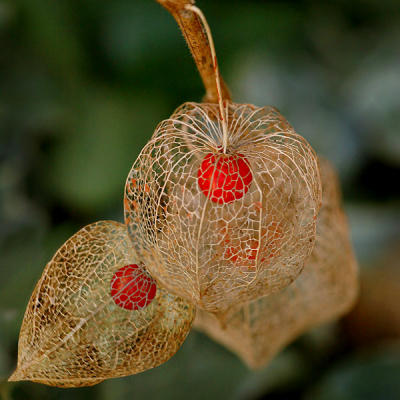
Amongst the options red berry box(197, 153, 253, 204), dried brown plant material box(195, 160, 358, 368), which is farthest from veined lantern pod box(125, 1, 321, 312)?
dried brown plant material box(195, 160, 358, 368)

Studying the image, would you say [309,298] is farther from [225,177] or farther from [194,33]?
[194,33]

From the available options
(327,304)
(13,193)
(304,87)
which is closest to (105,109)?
(13,193)

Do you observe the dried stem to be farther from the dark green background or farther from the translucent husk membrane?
the dark green background

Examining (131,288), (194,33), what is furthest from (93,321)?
(194,33)

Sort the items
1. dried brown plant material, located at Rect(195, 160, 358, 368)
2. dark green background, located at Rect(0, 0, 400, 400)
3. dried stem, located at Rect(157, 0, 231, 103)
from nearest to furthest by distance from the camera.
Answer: dried stem, located at Rect(157, 0, 231, 103) → dried brown plant material, located at Rect(195, 160, 358, 368) → dark green background, located at Rect(0, 0, 400, 400)

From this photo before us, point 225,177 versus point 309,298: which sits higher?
point 225,177

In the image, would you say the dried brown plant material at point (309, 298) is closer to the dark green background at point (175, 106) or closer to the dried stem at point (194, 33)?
the dried stem at point (194, 33)

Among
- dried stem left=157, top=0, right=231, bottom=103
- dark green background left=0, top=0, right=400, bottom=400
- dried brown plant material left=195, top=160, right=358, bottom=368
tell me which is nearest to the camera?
dried stem left=157, top=0, right=231, bottom=103
